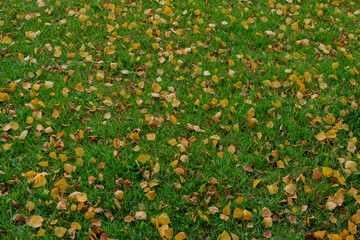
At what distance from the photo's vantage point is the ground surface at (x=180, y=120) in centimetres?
235

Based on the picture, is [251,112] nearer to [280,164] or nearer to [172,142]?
[280,164]

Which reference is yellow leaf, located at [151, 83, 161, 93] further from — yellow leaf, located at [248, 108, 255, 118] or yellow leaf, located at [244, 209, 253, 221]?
yellow leaf, located at [244, 209, 253, 221]

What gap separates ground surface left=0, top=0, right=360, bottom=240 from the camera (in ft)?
7.70

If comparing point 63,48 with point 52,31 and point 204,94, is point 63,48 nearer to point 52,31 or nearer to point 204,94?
point 52,31

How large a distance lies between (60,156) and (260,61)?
216cm

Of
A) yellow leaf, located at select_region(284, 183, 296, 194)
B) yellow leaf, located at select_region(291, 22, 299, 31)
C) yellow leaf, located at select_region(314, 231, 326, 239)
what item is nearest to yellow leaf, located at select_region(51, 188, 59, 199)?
yellow leaf, located at select_region(284, 183, 296, 194)

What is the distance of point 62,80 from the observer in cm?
346

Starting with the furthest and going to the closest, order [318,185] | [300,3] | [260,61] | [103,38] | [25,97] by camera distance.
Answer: [300,3] → [103,38] → [260,61] → [25,97] → [318,185]

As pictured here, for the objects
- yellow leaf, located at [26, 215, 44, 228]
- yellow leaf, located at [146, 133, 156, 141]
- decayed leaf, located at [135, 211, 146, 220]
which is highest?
yellow leaf, located at [146, 133, 156, 141]

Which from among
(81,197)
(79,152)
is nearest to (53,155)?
(79,152)

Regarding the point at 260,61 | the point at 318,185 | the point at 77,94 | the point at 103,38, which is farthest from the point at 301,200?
the point at 103,38

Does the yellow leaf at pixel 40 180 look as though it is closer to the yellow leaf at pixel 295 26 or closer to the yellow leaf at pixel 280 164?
the yellow leaf at pixel 280 164

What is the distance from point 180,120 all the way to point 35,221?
1.35m

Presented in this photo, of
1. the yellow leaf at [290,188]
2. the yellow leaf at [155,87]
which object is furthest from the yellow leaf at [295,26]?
A: the yellow leaf at [290,188]
